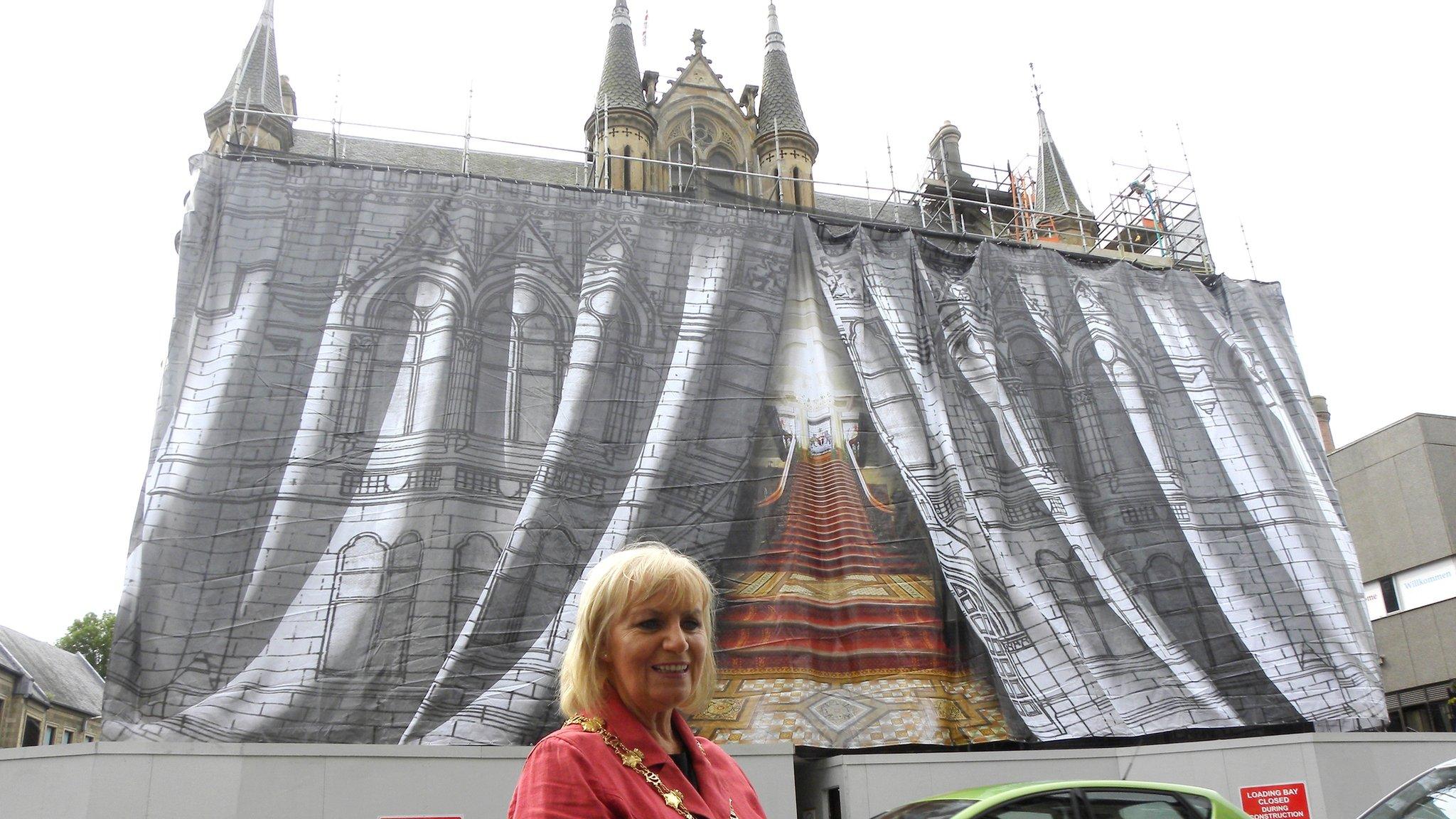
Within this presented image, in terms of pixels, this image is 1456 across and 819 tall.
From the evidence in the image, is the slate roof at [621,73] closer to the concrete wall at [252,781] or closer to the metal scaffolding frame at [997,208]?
the metal scaffolding frame at [997,208]

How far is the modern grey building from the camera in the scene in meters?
16.9

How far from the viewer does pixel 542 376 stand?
12.1 metres

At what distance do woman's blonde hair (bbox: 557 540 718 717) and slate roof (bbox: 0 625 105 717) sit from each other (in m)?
28.5

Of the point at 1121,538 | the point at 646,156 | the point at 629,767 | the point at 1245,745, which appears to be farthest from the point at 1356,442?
the point at 629,767

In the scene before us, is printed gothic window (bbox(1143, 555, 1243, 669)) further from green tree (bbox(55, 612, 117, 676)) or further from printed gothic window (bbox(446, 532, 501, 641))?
green tree (bbox(55, 612, 117, 676))

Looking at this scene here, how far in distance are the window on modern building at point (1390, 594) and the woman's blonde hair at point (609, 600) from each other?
797 inches

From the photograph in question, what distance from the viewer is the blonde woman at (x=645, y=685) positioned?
5.06 ft

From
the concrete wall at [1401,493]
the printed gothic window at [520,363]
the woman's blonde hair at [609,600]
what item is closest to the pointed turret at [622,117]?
the printed gothic window at [520,363]

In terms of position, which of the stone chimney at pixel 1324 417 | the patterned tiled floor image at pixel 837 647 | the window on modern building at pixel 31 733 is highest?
the stone chimney at pixel 1324 417

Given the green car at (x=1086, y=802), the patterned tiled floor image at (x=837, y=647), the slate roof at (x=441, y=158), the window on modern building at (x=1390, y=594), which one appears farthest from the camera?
the slate roof at (x=441, y=158)

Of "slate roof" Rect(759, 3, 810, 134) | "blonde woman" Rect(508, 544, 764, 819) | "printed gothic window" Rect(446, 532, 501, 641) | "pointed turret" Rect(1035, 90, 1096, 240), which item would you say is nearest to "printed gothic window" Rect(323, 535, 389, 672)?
"printed gothic window" Rect(446, 532, 501, 641)

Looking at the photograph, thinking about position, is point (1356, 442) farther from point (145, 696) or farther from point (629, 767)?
point (629, 767)

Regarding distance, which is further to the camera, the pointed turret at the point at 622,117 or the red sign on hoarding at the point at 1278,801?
the pointed turret at the point at 622,117

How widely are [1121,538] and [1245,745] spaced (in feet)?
9.21
